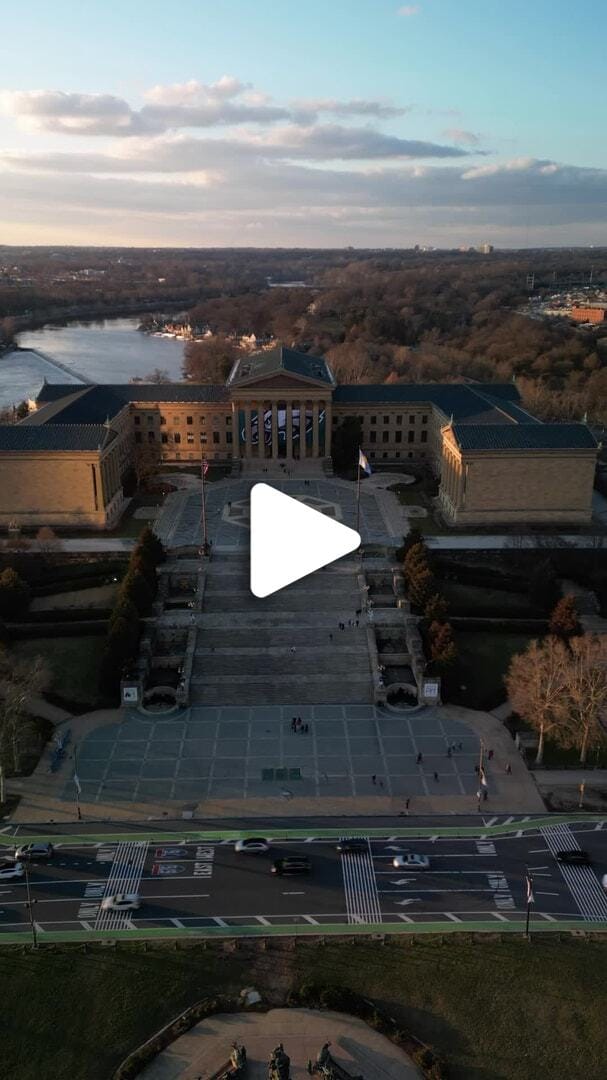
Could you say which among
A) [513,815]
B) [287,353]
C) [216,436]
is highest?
[287,353]

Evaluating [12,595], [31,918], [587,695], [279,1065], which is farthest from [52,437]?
[279,1065]

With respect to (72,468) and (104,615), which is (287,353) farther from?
(104,615)

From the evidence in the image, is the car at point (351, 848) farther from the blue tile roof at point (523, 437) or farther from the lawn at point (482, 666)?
the blue tile roof at point (523, 437)

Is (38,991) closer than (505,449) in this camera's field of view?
Yes

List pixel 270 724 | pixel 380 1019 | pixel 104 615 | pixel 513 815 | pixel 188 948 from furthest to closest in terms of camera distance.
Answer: pixel 104 615, pixel 270 724, pixel 513 815, pixel 188 948, pixel 380 1019

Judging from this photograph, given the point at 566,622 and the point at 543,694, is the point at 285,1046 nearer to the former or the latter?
the point at 543,694

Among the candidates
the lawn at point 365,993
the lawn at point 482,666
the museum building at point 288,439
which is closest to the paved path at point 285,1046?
the lawn at point 365,993

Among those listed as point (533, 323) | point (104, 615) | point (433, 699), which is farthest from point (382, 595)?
point (533, 323)
